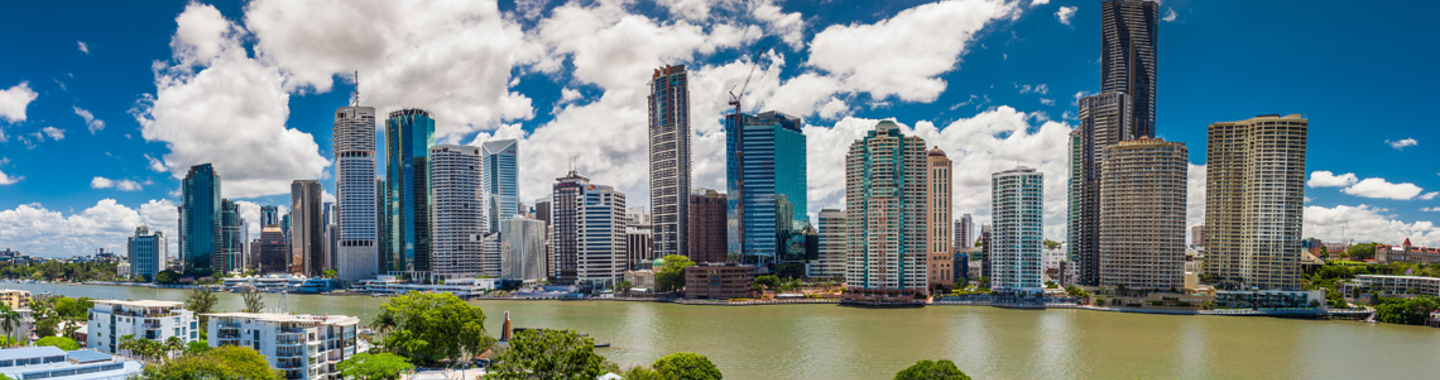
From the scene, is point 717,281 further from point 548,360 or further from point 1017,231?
point 548,360

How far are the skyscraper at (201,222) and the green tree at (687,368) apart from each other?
13972 centimetres

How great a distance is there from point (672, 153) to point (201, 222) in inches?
3441

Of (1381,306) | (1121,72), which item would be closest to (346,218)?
(1121,72)

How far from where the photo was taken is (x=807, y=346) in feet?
144

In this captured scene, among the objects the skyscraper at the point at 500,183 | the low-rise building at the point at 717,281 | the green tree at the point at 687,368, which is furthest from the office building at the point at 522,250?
the green tree at the point at 687,368

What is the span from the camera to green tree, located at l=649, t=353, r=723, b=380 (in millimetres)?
26641

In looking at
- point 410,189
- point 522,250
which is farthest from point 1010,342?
point 410,189

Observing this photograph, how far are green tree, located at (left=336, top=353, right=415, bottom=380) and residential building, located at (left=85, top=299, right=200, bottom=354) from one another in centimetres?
1154

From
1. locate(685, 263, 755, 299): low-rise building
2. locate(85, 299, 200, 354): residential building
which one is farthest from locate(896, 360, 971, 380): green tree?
locate(685, 263, 755, 299): low-rise building

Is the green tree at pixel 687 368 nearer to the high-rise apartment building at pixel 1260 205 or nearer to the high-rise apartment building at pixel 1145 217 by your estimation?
the high-rise apartment building at pixel 1145 217

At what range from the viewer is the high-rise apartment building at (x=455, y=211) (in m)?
117

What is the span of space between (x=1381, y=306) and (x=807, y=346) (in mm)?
48136

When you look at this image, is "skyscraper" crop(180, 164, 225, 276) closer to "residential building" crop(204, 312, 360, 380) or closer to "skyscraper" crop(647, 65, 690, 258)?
"skyscraper" crop(647, 65, 690, 258)

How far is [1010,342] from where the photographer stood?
46.4m
